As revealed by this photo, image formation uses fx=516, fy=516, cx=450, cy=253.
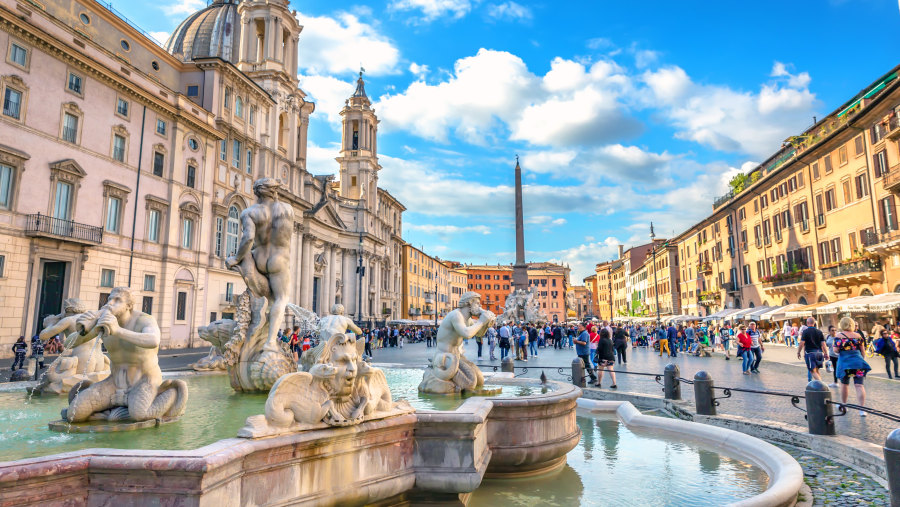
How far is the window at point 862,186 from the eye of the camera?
24.4m

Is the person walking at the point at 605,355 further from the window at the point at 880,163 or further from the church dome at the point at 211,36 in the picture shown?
the church dome at the point at 211,36

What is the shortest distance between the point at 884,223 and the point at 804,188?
7.81 m

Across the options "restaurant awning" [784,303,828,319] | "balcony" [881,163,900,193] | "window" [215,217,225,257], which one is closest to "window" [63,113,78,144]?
"window" [215,217,225,257]

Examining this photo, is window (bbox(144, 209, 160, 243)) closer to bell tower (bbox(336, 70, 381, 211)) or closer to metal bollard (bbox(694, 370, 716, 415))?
metal bollard (bbox(694, 370, 716, 415))

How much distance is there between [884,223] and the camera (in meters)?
23.1

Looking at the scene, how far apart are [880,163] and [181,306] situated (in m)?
34.3

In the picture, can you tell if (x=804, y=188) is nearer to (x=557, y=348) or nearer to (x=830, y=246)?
(x=830, y=246)

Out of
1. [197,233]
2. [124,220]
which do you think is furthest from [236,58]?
[124,220]

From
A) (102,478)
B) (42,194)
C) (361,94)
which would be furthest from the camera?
(361,94)

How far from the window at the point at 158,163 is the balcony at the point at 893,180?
109 ft

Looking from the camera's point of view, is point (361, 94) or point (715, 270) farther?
point (361, 94)

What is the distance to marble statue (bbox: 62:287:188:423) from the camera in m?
3.84

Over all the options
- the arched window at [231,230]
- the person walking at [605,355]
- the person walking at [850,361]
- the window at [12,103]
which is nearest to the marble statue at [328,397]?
the person walking at [850,361]

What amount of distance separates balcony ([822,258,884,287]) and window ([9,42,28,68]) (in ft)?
119
